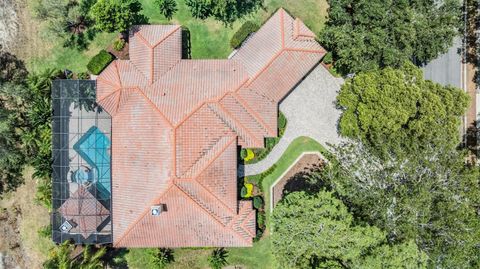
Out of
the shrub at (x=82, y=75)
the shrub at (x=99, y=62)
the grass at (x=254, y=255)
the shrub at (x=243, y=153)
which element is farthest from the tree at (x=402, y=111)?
the shrub at (x=82, y=75)

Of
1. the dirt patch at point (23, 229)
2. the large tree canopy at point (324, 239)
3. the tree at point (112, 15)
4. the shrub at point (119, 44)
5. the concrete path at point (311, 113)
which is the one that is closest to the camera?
the large tree canopy at point (324, 239)

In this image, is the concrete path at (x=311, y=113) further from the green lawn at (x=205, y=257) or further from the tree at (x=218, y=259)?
the tree at (x=218, y=259)

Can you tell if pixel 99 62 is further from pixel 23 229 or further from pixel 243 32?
pixel 23 229

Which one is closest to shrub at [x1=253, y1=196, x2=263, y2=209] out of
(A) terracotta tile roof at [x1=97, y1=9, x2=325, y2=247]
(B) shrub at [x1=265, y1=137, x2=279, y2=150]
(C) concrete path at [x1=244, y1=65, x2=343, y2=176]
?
(A) terracotta tile roof at [x1=97, y1=9, x2=325, y2=247]

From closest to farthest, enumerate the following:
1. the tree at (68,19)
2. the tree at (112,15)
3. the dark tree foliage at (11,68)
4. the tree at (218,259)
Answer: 1. the tree at (112,15)
2. the tree at (68,19)
3. the tree at (218,259)
4. the dark tree foliage at (11,68)

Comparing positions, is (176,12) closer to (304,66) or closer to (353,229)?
(304,66)

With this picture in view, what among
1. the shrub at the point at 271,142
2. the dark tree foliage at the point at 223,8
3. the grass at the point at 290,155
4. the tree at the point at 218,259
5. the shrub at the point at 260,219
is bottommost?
the tree at the point at 218,259

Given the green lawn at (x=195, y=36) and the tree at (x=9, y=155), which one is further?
the green lawn at (x=195, y=36)

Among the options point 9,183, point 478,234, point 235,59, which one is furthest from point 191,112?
point 478,234
